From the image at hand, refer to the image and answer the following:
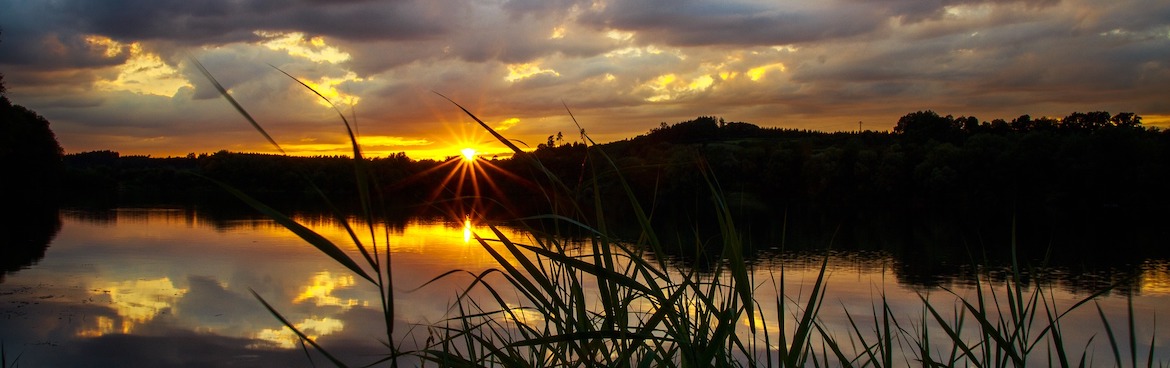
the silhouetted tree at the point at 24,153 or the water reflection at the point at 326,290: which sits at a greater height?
the silhouetted tree at the point at 24,153

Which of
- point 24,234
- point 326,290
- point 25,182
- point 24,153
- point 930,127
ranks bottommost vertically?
point 326,290

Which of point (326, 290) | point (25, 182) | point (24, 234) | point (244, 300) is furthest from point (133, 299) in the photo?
point (25, 182)

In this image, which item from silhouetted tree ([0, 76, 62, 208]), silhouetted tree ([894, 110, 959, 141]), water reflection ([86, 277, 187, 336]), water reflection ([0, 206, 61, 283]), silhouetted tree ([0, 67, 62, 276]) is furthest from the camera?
silhouetted tree ([894, 110, 959, 141])

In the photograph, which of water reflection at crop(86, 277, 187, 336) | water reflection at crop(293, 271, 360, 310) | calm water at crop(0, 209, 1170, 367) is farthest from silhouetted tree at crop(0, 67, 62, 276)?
water reflection at crop(293, 271, 360, 310)

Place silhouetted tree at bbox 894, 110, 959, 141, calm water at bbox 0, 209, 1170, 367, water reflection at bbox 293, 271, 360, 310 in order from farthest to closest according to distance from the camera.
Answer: silhouetted tree at bbox 894, 110, 959, 141
water reflection at bbox 293, 271, 360, 310
calm water at bbox 0, 209, 1170, 367

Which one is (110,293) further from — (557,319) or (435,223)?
(435,223)

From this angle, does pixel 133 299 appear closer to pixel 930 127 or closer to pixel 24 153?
pixel 24 153

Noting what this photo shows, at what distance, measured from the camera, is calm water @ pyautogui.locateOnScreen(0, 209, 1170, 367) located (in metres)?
18.2

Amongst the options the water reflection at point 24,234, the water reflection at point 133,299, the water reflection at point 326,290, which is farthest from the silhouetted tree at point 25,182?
the water reflection at point 326,290

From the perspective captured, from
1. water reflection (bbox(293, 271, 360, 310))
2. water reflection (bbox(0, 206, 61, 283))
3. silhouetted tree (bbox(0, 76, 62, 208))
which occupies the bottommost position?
water reflection (bbox(293, 271, 360, 310))

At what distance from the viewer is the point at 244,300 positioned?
A: 25609 mm

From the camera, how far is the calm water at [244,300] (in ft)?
59.6

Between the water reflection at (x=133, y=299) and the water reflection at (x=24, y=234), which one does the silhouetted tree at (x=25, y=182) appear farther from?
the water reflection at (x=133, y=299)

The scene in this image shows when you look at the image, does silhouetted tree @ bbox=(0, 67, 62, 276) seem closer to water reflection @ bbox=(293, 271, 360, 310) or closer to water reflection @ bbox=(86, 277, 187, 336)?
water reflection @ bbox=(86, 277, 187, 336)
